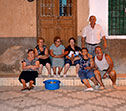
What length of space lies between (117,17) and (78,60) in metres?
2.27

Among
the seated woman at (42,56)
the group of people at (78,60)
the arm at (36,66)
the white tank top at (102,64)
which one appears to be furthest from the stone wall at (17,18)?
the white tank top at (102,64)

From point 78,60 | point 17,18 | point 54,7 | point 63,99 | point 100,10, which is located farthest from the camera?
point 54,7

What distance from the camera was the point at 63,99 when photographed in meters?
5.37

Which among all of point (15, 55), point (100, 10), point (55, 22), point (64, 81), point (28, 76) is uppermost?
point (100, 10)

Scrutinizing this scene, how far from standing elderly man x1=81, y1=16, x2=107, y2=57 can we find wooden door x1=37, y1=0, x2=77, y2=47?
0.78m

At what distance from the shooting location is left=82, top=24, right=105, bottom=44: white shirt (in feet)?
24.0

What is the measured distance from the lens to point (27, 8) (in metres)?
7.86

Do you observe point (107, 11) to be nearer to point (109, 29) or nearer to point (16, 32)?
point (109, 29)

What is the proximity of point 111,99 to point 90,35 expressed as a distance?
8.68 feet

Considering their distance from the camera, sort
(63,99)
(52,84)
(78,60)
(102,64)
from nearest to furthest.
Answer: (63,99)
(52,84)
(102,64)
(78,60)

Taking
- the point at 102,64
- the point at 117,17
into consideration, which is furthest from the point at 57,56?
the point at 117,17

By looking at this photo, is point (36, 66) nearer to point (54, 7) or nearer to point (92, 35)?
point (92, 35)

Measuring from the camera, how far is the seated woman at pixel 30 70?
6.46 meters

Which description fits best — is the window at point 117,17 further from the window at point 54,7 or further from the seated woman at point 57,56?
the seated woman at point 57,56
